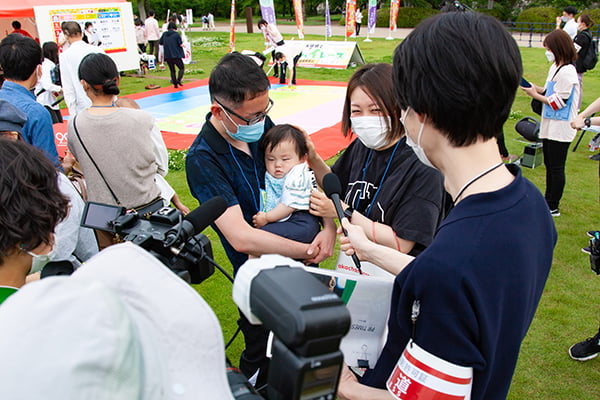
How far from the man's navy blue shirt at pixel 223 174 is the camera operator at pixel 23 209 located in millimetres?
710

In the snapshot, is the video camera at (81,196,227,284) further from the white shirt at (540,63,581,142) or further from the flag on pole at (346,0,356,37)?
the flag on pole at (346,0,356,37)

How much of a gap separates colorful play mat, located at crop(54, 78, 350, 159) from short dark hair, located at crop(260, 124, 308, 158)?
16.2 feet

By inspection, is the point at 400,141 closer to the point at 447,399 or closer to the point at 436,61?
the point at 436,61

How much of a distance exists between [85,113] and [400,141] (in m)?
2.44

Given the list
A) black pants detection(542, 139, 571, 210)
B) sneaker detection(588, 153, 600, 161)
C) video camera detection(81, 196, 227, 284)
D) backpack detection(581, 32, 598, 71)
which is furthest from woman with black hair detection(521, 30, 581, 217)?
video camera detection(81, 196, 227, 284)

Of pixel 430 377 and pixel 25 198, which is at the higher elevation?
pixel 25 198

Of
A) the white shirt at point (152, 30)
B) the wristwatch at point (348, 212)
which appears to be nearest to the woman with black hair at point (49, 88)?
the wristwatch at point (348, 212)

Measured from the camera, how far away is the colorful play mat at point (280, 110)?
8472mm

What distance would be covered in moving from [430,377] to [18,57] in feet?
13.7

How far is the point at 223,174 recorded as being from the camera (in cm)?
230

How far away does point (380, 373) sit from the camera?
1487 mm

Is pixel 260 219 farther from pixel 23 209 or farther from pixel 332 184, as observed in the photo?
pixel 23 209

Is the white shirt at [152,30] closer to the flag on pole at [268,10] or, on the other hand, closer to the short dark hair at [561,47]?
the flag on pole at [268,10]

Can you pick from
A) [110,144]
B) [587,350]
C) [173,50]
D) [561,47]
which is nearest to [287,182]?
[110,144]
